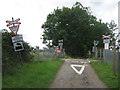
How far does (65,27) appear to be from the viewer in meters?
51.8

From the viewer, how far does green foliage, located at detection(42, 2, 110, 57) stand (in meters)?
50.8

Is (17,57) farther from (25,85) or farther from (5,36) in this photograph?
(25,85)

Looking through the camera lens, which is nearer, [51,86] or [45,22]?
[51,86]

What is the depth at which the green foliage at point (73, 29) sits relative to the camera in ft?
167

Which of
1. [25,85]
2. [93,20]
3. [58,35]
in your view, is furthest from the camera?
[93,20]

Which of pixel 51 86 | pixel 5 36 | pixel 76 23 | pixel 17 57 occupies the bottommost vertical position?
pixel 51 86

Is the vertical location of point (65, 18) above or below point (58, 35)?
above

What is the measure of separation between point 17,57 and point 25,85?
15.9ft

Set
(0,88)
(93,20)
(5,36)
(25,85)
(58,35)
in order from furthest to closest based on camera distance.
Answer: (93,20) → (58,35) → (5,36) → (25,85) → (0,88)

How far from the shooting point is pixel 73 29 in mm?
51312

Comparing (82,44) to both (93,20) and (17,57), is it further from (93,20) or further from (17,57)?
(17,57)

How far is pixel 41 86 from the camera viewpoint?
8773 millimetres

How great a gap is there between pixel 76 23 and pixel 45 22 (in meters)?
8.54

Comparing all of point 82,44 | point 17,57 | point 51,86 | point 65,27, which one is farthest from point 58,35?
point 51,86
